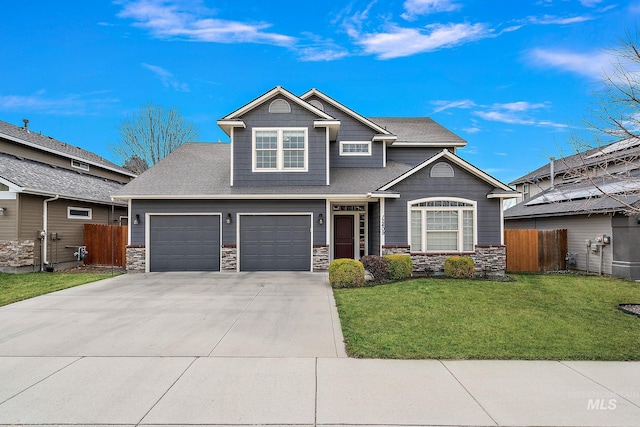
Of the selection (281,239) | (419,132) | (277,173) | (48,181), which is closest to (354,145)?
(419,132)

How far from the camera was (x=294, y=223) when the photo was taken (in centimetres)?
1359

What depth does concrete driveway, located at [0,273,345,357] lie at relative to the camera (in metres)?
5.38

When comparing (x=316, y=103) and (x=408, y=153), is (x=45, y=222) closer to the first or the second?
(x=316, y=103)

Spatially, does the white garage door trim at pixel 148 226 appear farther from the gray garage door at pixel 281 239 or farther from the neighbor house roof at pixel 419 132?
the neighbor house roof at pixel 419 132

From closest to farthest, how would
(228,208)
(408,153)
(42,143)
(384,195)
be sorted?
(384,195) < (228,208) < (408,153) < (42,143)

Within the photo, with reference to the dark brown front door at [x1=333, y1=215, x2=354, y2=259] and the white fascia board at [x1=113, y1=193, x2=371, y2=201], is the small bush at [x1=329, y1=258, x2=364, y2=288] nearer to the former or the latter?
the white fascia board at [x1=113, y1=193, x2=371, y2=201]

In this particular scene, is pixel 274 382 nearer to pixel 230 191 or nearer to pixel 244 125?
pixel 230 191

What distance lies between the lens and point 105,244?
606 inches

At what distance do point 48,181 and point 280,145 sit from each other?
10573 mm

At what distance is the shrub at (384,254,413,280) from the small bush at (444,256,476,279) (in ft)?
4.55

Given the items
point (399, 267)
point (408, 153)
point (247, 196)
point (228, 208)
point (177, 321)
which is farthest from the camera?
point (408, 153)

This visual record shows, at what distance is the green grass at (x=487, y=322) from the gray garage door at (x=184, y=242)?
625cm

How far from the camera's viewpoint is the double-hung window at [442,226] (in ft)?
42.5

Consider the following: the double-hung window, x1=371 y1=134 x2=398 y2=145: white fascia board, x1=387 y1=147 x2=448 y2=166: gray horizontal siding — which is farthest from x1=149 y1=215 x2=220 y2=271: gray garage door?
x1=387 y1=147 x2=448 y2=166: gray horizontal siding
